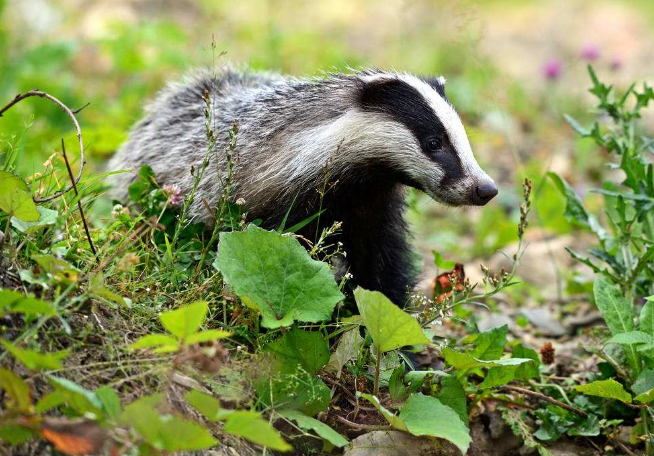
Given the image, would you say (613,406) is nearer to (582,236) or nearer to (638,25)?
(582,236)

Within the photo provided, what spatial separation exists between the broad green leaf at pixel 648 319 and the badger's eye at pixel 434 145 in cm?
114

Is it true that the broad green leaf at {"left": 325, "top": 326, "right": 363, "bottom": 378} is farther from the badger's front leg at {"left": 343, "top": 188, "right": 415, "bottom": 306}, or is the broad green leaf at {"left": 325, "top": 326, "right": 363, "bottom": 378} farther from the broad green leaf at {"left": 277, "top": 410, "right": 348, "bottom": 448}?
the badger's front leg at {"left": 343, "top": 188, "right": 415, "bottom": 306}

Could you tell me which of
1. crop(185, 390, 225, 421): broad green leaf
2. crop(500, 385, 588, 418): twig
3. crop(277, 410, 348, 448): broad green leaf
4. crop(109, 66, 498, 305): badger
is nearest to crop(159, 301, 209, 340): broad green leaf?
crop(185, 390, 225, 421): broad green leaf

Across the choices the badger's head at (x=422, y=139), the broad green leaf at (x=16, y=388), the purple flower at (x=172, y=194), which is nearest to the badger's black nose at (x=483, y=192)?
the badger's head at (x=422, y=139)

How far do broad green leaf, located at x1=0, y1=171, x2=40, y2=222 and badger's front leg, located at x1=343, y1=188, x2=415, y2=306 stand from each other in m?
1.61

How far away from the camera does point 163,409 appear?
2648 mm

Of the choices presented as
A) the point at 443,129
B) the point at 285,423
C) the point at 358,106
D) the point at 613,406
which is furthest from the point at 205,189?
the point at 613,406

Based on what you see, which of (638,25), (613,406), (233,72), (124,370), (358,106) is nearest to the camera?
(124,370)

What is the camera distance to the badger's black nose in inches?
152

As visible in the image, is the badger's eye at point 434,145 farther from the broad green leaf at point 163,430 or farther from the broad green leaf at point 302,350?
the broad green leaf at point 163,430

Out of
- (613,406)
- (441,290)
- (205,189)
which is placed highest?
(205,189)

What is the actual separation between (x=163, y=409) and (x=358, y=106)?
6.32 ft

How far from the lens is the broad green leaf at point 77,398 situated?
2.46m

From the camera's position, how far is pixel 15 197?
299 centimetres
